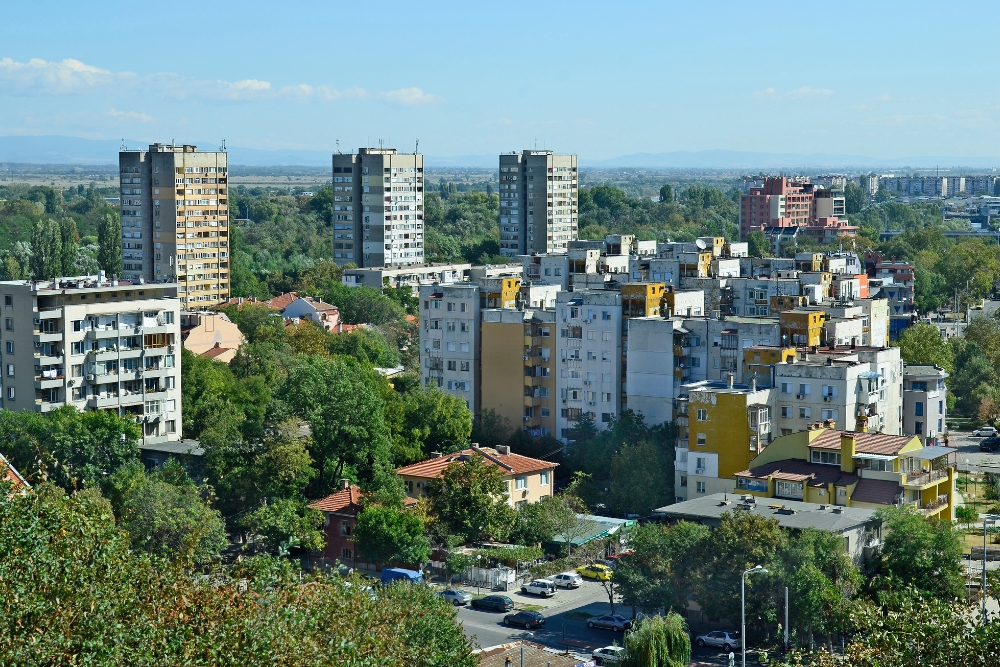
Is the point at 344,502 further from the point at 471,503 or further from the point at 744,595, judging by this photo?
the point at 744,595

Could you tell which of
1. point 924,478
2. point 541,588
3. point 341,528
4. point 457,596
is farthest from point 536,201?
point 457,596

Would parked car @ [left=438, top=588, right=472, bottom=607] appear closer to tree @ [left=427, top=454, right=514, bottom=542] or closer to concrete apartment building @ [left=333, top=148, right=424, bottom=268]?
tree @ [left=427, top=454, right=514, bottom=542]

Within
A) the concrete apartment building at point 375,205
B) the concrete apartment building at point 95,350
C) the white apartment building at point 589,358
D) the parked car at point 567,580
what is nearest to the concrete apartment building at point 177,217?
the concrete apartment building at point 375,205

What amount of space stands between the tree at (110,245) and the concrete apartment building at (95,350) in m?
27.0

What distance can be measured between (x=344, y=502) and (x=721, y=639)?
309 inches

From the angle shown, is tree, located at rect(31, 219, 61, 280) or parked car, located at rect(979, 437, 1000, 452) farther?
tree, located at rect(31, 219, 61, 280)

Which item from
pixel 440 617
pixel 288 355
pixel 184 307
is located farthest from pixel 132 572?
pixel 184 307

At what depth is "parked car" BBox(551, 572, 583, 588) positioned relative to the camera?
24.2m

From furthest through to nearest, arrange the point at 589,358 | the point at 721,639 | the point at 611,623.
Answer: the point at 589,358 → the point at 611,623 → the point at 721,639

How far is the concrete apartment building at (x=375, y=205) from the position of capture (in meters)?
61.6

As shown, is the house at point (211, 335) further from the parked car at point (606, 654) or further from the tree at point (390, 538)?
the parked car at point (606, 654)

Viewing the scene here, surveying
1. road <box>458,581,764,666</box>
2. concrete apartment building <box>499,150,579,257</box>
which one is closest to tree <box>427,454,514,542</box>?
road <box>458,581,764,666</box>

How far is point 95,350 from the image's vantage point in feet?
94.8

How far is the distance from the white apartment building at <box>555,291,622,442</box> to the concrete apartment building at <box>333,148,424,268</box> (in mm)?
30443
